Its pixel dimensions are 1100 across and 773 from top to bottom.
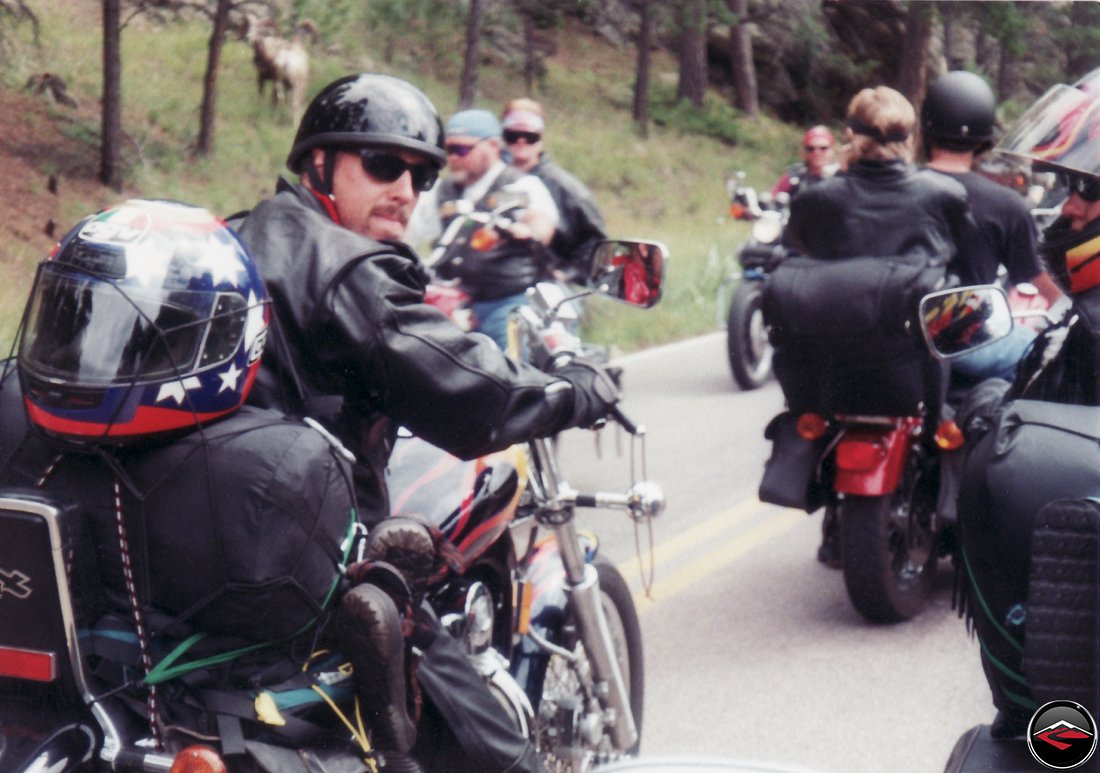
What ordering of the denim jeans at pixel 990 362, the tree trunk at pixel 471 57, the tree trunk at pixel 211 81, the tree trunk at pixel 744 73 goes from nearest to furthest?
the denim jeans at pixel 990 362, the tree trunk at pixel 211 81, the tree trunk at pixel 471 57, the tree trunk at pixel 744 73

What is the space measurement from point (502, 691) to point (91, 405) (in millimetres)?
1204

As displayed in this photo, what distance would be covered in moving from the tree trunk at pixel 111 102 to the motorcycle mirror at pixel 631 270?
31.9 feet

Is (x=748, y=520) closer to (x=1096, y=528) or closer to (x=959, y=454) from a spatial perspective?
(x=959, y=454)

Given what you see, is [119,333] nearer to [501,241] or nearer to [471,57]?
[501,241]

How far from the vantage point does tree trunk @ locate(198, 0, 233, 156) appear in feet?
48.3

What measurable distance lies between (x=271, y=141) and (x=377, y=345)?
14.4 meters

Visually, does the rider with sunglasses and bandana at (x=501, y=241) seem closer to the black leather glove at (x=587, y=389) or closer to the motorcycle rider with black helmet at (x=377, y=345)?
the black leather glove at (x=587, y=389)

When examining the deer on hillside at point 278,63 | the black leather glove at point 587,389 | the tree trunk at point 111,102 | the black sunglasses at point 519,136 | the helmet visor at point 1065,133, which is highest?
the helmet visor at point 1065,133

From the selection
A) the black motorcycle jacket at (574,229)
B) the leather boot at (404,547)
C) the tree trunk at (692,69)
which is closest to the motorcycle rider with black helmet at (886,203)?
the black motorcycle jacket at (574,229)

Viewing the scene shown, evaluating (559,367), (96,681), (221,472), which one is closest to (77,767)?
(96,681)

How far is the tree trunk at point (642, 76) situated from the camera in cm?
2733

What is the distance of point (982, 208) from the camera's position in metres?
5.82

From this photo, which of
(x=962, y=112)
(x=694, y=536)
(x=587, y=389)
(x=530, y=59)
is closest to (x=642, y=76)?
(x=530, y=59)

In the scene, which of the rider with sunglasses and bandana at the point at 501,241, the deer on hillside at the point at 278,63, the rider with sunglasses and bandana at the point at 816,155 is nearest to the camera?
the rider with sunglasses and bandana at the point at 501,241
